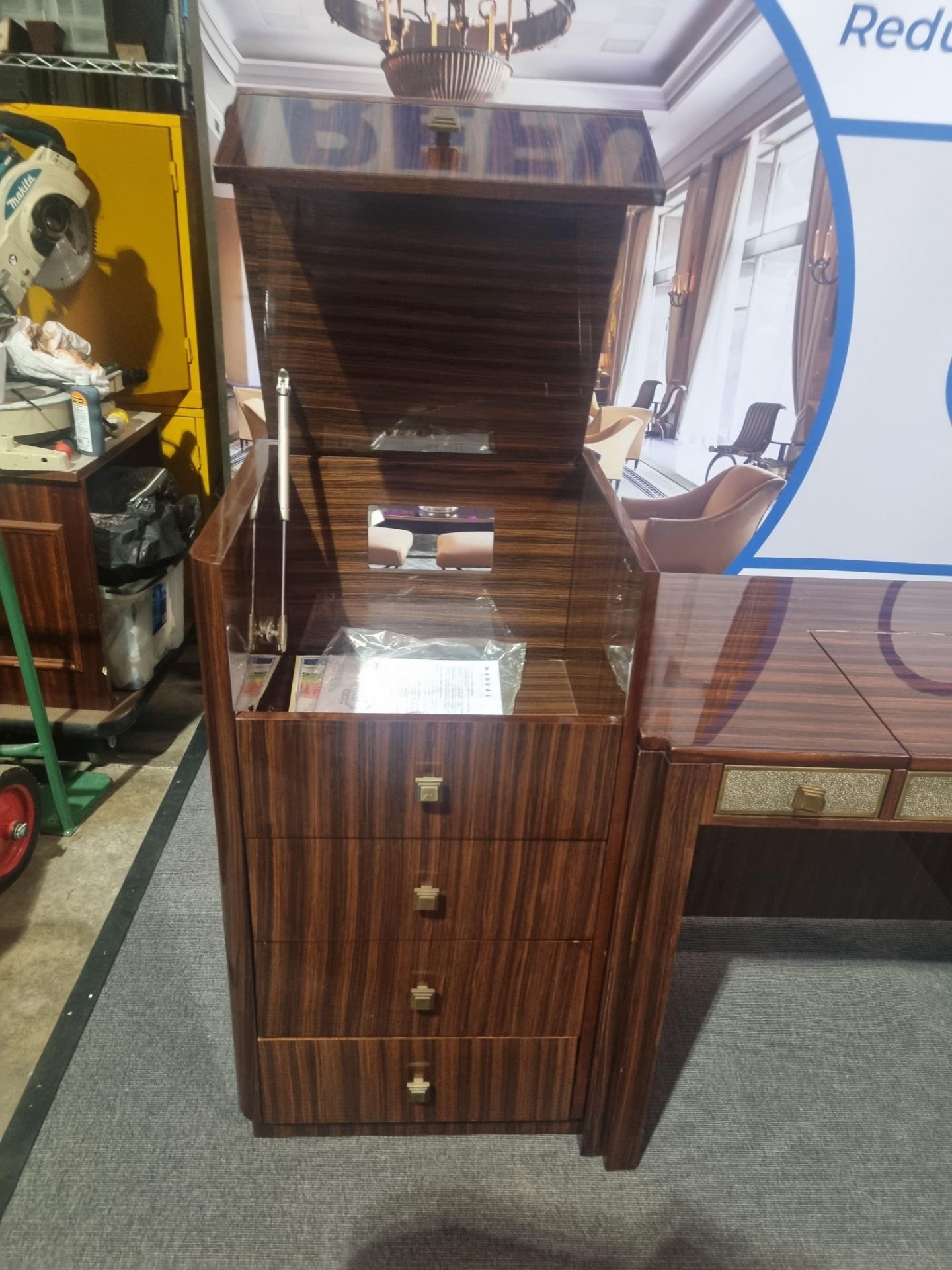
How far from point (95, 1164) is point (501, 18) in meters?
2.65

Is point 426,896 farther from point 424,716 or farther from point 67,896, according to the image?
point 67,896

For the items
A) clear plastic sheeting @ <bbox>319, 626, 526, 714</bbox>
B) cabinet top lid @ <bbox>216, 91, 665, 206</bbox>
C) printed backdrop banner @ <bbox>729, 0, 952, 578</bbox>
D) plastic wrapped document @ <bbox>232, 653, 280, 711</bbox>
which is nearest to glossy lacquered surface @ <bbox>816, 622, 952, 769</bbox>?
clear plastic sheeting @ <bbox>319, 626, 526, 714</bbox>

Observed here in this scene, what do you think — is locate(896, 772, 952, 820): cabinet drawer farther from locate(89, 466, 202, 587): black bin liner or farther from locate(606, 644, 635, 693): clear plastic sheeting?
locate(89, 466, 202, 587): black bin liner

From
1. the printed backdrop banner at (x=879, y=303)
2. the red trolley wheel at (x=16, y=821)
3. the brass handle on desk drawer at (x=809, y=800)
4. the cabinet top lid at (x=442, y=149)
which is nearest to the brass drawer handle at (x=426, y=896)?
the brass handle on desk drawer at (x=809, y=800)

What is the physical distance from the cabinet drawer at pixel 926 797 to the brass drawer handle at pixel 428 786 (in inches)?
24.0

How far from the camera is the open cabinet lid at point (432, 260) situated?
3.13ft

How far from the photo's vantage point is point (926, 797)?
111 cm

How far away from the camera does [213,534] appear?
3.22 feet

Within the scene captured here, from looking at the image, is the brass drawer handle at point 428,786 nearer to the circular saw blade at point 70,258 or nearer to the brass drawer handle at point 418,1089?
the brass drawer handle at point 418,1089

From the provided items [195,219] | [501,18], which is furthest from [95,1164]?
[501,18]

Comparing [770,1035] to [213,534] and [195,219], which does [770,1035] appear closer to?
[213,534]

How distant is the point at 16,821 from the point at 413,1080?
104 centimetres

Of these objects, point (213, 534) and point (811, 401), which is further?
point (811, 401)

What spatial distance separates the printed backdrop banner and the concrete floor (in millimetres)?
1974
